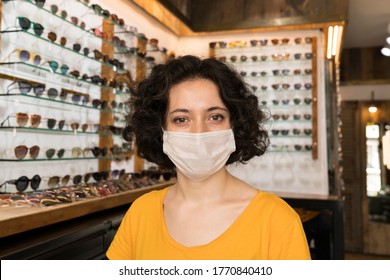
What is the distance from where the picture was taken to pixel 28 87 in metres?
2.56

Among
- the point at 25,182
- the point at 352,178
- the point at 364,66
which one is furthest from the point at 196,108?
the point at 364,66

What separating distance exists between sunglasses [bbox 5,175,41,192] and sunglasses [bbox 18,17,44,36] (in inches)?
38.0

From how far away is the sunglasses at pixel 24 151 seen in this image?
2.49 m

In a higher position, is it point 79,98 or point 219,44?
point 219,44

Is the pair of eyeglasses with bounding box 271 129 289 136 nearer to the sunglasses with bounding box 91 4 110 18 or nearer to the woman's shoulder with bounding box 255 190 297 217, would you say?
the sunglasses with bounding box 91 4 110 18

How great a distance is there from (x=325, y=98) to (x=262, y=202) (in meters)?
3.72

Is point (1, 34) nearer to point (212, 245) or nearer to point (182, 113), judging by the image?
point (182, 113)

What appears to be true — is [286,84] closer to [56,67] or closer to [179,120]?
[56,67]

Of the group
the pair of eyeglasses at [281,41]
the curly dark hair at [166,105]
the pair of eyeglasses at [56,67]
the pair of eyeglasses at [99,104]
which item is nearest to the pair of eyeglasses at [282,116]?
the pair of eyeglasses at [281,41]

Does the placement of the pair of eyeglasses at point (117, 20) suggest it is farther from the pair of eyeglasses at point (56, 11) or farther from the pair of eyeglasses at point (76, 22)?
the pair of eyeglasses at point (56, 11)

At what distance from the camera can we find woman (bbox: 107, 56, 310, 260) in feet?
3.95

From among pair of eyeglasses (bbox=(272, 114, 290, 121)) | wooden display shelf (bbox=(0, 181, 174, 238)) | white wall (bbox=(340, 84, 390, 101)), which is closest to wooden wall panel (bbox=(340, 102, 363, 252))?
white wall (bbox=(340, 84, 390, 101))

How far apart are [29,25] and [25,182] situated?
102cm

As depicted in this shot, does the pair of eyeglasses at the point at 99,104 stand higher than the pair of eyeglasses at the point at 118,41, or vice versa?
the pair of eyeglasses at the point at 118,41
